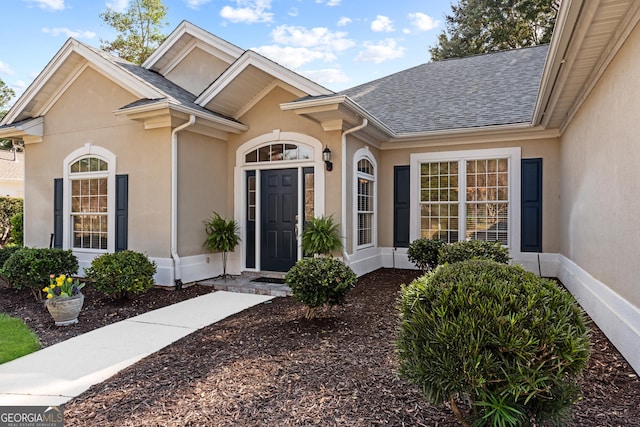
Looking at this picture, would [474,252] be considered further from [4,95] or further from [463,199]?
[4,95]

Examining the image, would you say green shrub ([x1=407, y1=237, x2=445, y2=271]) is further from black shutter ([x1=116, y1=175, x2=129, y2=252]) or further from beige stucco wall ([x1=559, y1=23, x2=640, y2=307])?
black shutter ([x1=116, y1=175, x2=129, y2=252])

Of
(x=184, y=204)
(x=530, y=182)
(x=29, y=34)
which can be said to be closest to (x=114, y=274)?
(x=184, y=204)

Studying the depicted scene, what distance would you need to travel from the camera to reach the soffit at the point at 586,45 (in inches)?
Result: 135

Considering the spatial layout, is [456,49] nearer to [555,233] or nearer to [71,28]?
[555,233]

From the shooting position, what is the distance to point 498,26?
68.0 ft

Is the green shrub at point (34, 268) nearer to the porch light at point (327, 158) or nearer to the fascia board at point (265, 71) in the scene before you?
the fascia board at point (265, 71)

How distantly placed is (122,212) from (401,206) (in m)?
5.88

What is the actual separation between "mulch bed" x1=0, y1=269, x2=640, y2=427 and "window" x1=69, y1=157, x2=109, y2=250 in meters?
3.35

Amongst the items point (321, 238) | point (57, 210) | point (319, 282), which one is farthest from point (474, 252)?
point (57, 210)

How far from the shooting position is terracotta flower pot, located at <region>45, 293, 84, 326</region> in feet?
16.6

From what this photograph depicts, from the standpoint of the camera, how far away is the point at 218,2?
1323 cm

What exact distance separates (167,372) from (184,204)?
167 inches

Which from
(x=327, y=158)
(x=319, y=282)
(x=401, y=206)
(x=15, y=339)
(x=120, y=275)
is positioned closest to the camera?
(x=15, y=339)

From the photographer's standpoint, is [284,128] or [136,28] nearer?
[284,128]
